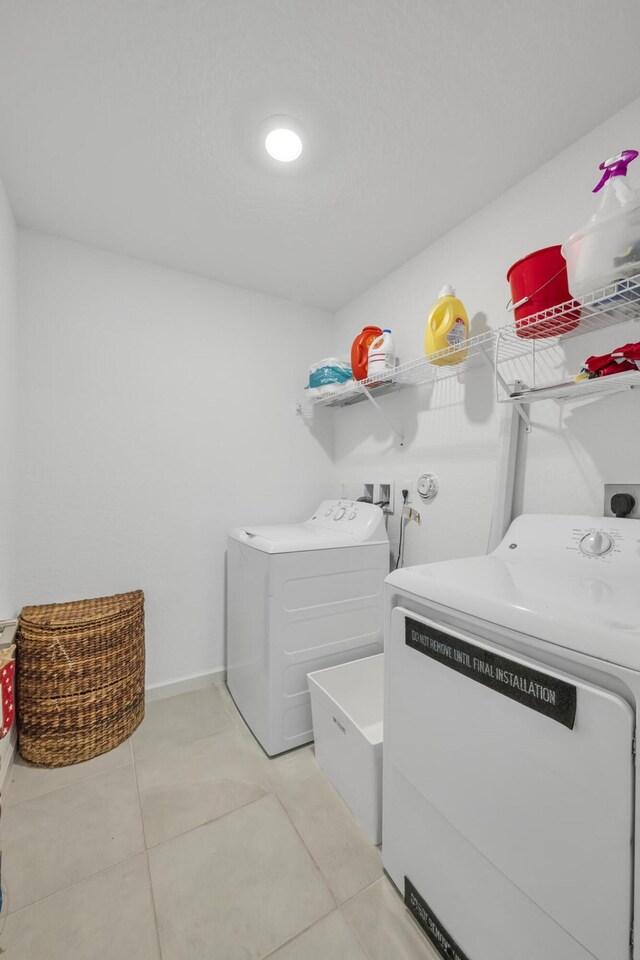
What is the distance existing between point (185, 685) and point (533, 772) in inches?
78.1

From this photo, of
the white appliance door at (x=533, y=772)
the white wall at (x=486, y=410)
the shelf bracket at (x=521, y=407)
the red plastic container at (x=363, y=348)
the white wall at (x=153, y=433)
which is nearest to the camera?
the white appliance door at (x=533, y=772)

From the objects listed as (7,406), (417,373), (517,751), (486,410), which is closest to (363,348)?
(417,373)

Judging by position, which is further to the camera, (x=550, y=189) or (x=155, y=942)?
(x=550, y=189)

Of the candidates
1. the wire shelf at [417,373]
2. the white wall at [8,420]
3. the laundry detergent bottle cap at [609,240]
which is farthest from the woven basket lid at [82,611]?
the laundry detergent bottle cap at [609,240]

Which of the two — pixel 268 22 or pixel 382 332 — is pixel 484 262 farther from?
pixel 268 22

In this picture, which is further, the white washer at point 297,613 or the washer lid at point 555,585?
the white washer at point 297,613

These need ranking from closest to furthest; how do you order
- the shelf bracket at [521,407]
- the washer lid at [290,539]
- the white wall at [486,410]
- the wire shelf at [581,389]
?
the wire shelf at [581,389]
the white wall at [486,410]
the shelf bracket at [521,407]
the washer lid at [290,539]

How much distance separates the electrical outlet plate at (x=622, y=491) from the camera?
3.79ft

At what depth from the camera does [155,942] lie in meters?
0.99

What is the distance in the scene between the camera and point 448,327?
1557 millimetres

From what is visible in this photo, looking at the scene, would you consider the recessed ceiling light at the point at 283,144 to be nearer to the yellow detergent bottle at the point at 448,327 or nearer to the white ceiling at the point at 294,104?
the white ceiling at the point at 294,104

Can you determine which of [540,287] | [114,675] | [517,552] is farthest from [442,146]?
[114,675]

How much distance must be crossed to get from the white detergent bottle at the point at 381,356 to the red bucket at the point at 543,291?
719 mm

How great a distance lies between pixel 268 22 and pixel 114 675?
7.75 feet
